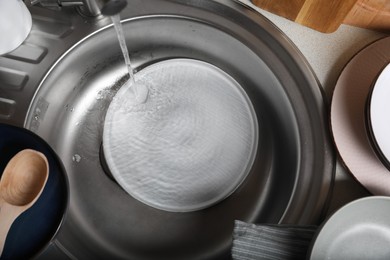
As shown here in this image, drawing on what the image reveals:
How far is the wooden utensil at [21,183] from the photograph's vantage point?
0.52 m

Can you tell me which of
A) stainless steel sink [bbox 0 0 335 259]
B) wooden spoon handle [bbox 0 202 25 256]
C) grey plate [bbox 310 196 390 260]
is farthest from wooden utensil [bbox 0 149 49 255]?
grey plate [bbox 310 196 390 260]

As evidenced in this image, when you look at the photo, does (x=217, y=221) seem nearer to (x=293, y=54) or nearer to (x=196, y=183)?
(x=196, y=183)

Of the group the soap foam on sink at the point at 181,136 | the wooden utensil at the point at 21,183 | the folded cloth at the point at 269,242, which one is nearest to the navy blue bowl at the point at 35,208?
the wooden utensil at the point at 21,183

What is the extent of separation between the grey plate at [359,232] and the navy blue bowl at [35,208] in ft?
1.22

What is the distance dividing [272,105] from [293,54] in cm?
10

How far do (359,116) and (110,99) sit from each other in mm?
453

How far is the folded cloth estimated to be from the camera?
0.53 m

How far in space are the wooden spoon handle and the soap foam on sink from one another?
19cm

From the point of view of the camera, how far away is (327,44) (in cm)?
66

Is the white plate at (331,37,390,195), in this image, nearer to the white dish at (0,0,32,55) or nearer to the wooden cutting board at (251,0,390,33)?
the wooden cutting board at (251,0,390,33)

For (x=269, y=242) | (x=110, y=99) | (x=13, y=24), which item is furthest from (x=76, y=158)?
(x=269, y=242)

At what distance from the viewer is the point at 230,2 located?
26.8 inches

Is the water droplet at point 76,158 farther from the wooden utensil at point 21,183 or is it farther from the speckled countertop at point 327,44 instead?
the speckled countertop at point 327,44

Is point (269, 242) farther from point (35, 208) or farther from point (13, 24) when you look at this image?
point (13, 24)
